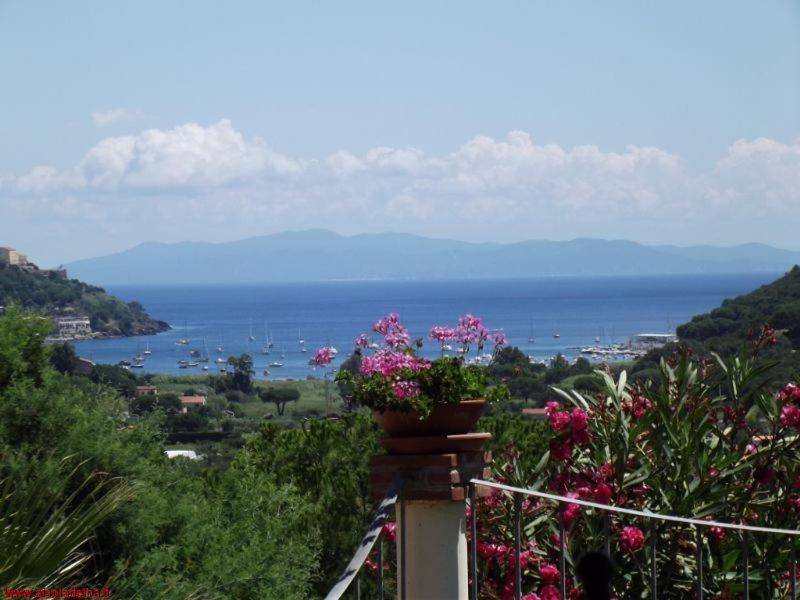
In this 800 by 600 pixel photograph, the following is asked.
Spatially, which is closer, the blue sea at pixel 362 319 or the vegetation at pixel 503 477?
the vegetation at pixel 503 477

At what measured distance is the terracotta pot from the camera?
3176mm

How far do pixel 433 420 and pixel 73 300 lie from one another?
53815 mm

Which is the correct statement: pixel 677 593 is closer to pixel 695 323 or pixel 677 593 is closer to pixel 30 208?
pixel 695 323

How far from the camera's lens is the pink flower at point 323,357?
378cm

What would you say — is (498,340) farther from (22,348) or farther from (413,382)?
(22,348)

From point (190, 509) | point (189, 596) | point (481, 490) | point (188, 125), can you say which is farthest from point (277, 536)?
point (188, 125)

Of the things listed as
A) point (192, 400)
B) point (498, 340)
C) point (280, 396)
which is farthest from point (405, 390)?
point (280, 396)

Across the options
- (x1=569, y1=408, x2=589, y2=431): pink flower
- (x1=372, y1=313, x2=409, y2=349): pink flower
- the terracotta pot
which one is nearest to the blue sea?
(x1=569, y1=408, x2=589, y2=431): pink flower

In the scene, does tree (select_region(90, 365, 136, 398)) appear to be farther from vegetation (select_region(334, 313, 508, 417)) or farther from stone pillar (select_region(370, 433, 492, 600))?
stone pillar (select_region(370, 433, 492, 600))

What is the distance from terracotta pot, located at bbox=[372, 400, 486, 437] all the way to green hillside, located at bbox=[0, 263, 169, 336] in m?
24.0

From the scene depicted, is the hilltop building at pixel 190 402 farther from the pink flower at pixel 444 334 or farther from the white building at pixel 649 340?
the pink flower at pixel 444 334

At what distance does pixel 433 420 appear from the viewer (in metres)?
3.19

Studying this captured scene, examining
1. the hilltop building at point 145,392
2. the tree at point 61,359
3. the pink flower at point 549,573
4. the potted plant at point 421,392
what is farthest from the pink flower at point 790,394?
the hilltop building at point 145,392

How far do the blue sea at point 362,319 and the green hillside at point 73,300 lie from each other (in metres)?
1.93
